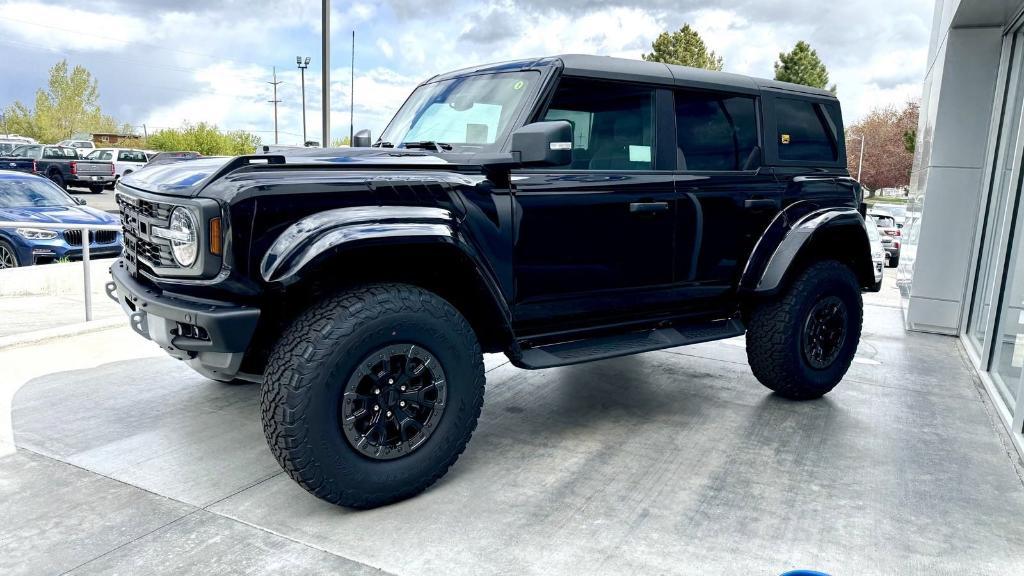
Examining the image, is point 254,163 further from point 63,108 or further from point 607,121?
point 63,108

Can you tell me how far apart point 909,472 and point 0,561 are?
3912mm

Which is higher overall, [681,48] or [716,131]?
[681,48]

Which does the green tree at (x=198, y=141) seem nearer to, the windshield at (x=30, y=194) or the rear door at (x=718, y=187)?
the windshield at (x=30, y=194)

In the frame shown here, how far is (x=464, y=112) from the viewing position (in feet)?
13.1

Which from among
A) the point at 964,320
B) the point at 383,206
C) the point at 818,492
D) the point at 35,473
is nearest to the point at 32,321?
the point at 35,473

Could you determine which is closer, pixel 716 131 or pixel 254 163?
pixel 254 163

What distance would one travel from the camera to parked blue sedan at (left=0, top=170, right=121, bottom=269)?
863 cm

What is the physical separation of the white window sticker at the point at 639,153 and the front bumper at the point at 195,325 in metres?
2.10

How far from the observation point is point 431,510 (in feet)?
10.3

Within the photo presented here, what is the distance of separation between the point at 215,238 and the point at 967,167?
23.1 feet

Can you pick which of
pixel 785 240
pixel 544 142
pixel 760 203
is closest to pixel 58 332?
pixel 544 142

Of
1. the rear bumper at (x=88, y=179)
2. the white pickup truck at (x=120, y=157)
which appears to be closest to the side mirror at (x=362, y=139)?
the rear bumper at (x=88, y=179)

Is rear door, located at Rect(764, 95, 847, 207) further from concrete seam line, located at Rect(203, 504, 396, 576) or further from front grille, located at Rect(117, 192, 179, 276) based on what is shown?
front grille, located at Rect(117, 192, 179, 276)

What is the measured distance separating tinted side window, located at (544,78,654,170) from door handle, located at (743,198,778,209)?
738mm
